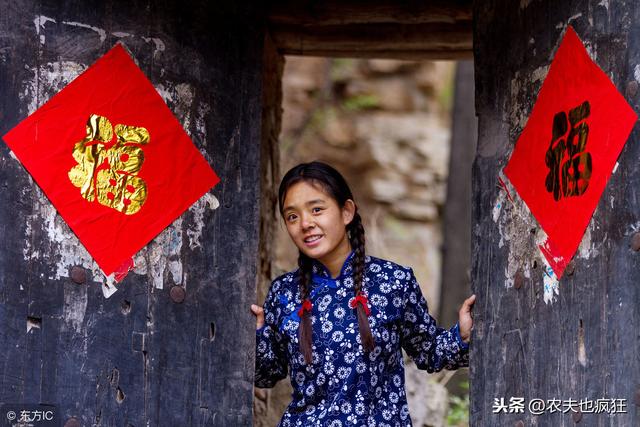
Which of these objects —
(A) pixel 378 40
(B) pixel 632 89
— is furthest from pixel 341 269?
(A) pixel 378 40

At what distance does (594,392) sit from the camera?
2713 mm

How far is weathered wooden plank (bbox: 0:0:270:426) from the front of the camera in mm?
3111

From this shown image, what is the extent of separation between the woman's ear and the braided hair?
0.8 inches

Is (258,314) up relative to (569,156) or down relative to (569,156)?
down

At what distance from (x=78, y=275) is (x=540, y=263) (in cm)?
156

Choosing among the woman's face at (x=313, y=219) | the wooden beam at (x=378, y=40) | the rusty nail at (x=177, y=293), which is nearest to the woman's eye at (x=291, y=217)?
the woman's face at (x=313, y=219)

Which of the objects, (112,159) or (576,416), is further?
(112,159)

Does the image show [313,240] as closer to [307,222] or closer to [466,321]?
[307,222]

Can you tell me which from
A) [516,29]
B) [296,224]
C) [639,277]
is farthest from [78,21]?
[639,277]

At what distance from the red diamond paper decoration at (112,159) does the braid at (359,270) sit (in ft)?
1.86

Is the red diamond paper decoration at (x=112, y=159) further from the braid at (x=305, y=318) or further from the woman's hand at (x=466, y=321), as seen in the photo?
the woman's hand at (x=466, y=321)

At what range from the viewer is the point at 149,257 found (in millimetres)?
3332

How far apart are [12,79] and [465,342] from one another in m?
1.85

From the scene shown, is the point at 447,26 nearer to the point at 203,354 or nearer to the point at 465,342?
the point at 465,342
